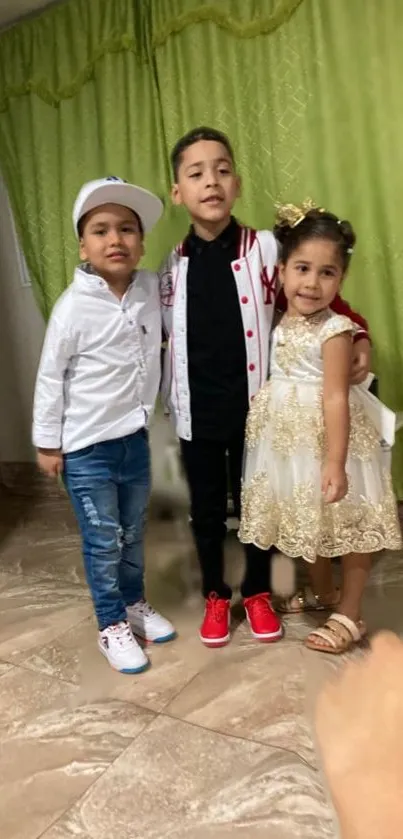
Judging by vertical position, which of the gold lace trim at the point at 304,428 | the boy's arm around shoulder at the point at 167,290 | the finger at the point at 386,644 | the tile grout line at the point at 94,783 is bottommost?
the tile grout line at the point at 94,783

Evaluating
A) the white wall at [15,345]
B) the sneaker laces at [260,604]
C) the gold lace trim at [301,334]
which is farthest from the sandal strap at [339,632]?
the white wall at [15,345]

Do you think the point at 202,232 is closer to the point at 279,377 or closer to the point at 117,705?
the point at 279,377

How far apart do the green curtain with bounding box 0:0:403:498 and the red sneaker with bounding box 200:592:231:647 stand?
74 cm

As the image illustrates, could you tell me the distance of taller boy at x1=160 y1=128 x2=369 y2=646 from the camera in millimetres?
1573

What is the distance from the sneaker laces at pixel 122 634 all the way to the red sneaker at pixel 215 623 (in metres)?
0.18

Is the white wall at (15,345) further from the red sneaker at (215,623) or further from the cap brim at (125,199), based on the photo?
the red sneaker at (215,623)

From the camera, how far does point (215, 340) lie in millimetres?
1604

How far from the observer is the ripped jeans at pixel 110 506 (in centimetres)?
162

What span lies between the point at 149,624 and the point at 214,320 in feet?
2.54

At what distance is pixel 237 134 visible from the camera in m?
2.21

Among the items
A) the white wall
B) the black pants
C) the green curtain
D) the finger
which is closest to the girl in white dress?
the black pants

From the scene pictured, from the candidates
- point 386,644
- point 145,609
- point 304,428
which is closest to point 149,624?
point 145,609

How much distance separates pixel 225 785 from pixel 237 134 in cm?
183

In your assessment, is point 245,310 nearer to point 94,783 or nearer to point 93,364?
point 93,364
